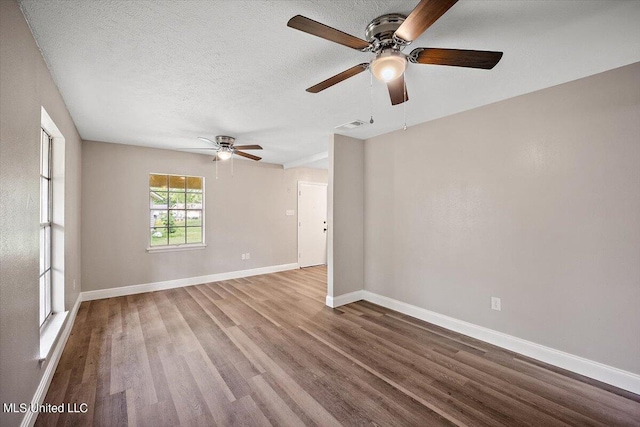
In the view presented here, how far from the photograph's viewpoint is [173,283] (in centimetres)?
488

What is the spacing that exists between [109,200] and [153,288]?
1.65 metres

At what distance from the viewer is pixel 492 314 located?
2846 millimetres

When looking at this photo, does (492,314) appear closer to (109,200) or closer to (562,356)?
(562,356)

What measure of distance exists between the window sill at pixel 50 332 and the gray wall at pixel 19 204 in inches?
5.5

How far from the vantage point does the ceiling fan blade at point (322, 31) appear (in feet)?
4.07

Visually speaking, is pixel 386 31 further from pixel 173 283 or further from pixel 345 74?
pixel 173 283

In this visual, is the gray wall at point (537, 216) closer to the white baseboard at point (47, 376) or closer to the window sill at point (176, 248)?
the white baseboard at point (47, 376)

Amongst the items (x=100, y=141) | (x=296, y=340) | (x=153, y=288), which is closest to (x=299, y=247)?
(x=153, y=288)

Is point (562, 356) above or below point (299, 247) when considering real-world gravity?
below

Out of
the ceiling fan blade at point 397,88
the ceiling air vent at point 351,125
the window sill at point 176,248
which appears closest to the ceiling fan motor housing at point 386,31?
the ceiling fan blade at point 397,88

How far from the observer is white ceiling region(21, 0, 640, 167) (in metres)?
1.53

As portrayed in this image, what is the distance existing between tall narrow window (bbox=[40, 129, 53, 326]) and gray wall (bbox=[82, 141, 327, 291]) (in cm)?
158

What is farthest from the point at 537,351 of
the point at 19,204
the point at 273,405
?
the point at 19,204

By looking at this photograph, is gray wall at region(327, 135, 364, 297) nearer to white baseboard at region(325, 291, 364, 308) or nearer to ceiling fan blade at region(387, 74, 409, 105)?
white baseboard at region(325, 291, 364, 308)
